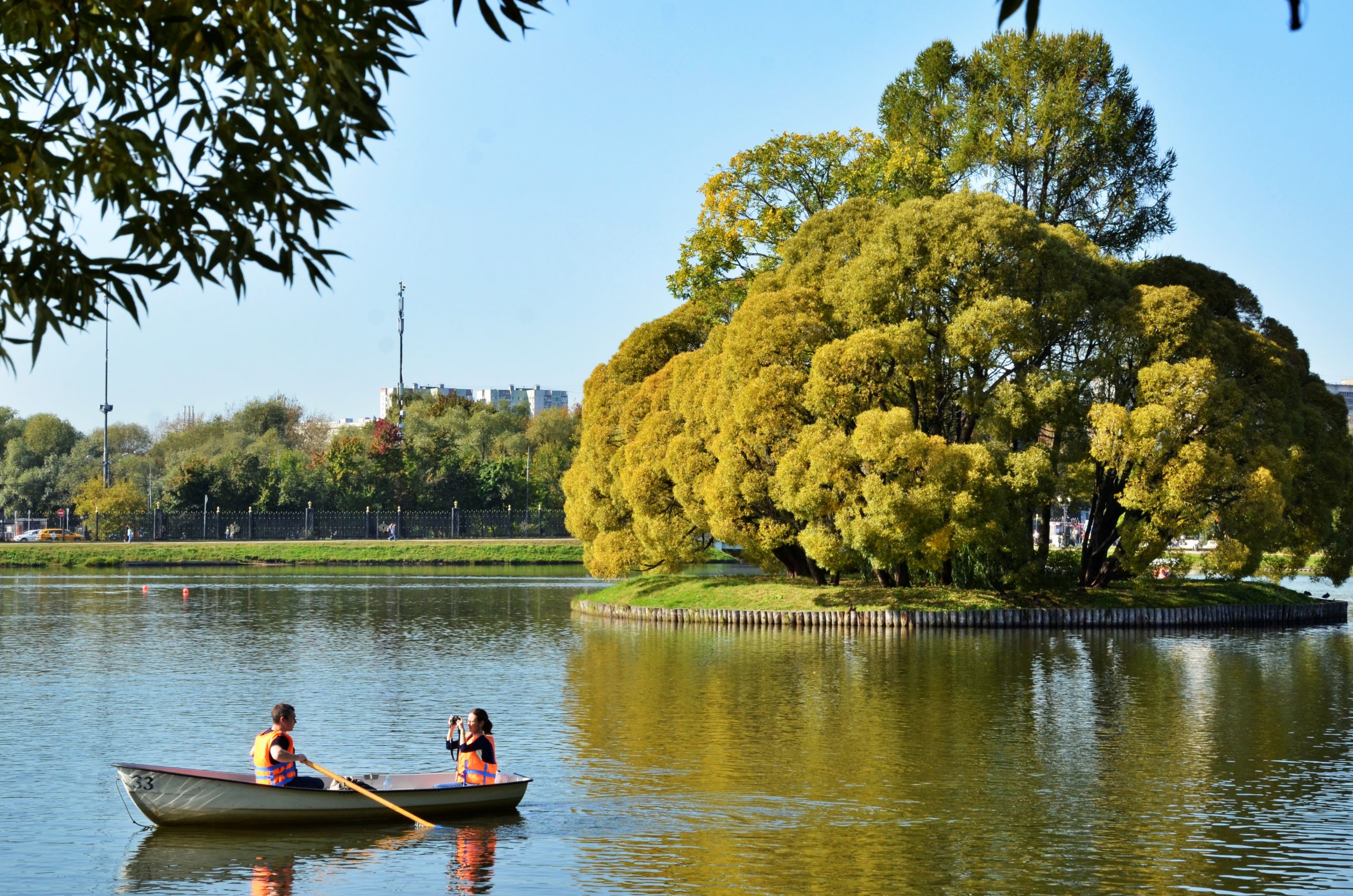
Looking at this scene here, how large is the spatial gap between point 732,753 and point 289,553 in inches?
2883

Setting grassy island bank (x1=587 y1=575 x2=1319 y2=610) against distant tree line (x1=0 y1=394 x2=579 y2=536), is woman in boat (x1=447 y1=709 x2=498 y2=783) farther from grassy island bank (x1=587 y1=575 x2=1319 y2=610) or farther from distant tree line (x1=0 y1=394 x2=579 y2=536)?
distant tree line (x1=0 y1=394 x2=579 y2=536)

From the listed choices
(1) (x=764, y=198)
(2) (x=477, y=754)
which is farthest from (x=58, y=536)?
(2) (x=477, y=754)

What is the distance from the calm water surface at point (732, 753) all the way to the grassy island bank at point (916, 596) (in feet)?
9.39

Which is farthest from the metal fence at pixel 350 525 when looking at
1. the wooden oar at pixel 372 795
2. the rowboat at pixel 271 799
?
the wooden oar at pixel 372 795

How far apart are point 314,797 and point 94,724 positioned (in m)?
10.6

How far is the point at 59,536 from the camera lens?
103m

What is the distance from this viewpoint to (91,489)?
10312cm

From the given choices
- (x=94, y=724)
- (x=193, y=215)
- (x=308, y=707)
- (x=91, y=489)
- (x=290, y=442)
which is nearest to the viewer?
(x=193, y=215)

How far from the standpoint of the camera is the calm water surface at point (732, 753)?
1669cm

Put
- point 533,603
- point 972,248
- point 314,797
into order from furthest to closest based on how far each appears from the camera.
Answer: point 533,603, point 972,248, point 314,797

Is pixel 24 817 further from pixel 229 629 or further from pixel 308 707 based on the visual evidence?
pixel 229 629

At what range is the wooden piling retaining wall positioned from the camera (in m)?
45.5

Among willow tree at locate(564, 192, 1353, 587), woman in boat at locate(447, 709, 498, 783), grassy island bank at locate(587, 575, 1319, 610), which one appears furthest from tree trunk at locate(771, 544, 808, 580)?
woman in boat at locate(447, 709, 498, 783)

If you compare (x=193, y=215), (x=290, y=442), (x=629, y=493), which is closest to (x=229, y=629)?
(x=629, y=493)
